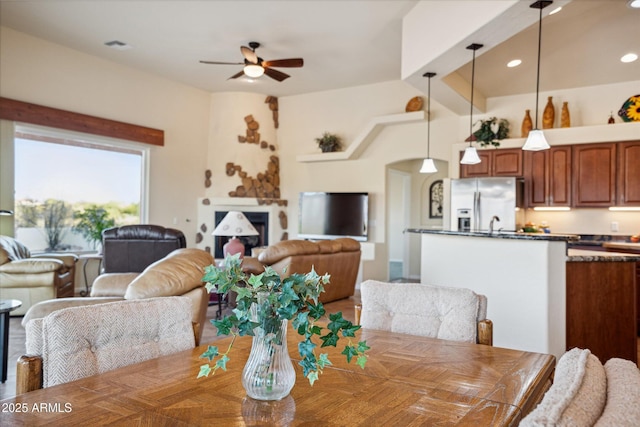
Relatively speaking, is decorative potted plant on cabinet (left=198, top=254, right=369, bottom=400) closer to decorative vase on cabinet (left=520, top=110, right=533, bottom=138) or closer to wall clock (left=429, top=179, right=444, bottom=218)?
decorative vase on cabinet (left=520, top=110, right=533, bottom=138)

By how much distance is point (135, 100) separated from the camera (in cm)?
741

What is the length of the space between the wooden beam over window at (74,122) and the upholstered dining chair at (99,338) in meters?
5.68

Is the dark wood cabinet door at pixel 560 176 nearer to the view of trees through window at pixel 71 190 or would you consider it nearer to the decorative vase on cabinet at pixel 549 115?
the decorative vase on cabinet at pixel 549 115

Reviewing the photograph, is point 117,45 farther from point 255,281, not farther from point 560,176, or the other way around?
point 255,281

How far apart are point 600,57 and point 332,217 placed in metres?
4.56

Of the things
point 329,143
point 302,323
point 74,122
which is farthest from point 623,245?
point 74,122

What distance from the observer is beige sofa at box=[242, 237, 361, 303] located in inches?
193

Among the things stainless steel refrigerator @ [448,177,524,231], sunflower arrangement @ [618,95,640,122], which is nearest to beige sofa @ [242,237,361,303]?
stainless steel refrigerator @ [448,177,524,231]

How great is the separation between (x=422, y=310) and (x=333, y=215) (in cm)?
630

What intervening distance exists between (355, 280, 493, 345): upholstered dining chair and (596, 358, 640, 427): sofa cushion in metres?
0.85

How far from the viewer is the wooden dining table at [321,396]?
98 cm

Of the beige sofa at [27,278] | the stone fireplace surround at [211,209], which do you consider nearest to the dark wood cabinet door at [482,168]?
the stone fireplace surround at [211,209]

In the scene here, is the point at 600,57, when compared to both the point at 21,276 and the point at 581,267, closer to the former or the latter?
the point at 581,267

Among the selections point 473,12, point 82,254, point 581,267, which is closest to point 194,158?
point 82,254
